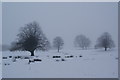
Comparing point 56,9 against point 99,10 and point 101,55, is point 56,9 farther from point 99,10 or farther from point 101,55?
point 101,55

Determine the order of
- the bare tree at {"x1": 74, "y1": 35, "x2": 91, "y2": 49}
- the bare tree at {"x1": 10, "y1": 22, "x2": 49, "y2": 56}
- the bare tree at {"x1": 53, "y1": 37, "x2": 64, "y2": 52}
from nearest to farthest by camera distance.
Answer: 1. the bare tree at {"x1": 74, "y1": 35, "x2": 91, "y2": 49}
2. the bare tree at {"x1": 53, "y1": 37, "x2": 64, "y2": 52}
3. the bare tree at {"x1": 10, "y1": 22, "x2": 49, "y2": 56}

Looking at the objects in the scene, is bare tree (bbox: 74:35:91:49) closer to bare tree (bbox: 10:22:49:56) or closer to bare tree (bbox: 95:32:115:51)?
bare tree (bbox: 95:32:115:51)

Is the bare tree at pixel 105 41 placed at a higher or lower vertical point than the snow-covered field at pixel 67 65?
higher

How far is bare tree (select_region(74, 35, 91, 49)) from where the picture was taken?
6724 millimetres

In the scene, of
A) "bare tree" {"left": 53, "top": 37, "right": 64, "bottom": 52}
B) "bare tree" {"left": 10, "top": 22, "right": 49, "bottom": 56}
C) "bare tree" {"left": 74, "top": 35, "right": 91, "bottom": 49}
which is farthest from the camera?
"bare tree" {"left": 10, "top": 22, "right": 49, "bottom": 56}

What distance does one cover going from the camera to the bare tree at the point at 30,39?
6.98 m

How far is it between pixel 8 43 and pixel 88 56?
2521mm

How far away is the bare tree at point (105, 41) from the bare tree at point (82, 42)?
0.31 m

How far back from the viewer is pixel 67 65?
22.7 ft

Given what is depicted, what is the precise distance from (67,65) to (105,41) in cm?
138

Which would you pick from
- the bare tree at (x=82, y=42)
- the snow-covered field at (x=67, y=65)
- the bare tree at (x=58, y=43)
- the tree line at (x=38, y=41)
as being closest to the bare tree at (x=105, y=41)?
the tree line at (x=38, y=41)

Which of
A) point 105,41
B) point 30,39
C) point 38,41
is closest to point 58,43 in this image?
point 38,41

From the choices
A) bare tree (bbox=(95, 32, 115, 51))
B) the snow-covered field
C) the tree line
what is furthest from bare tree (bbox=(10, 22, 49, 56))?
bare tree (bbox=(95, 32, 115, 51))

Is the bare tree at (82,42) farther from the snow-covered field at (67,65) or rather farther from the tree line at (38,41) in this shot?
the snow-covered field at (67,65)
